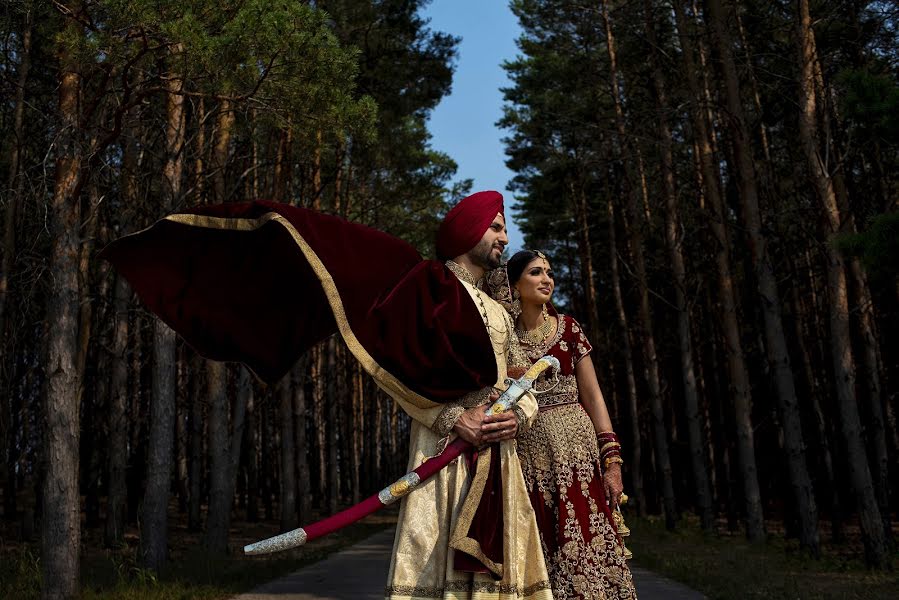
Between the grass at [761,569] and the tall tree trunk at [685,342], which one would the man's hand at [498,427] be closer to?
the grass at [761,569]

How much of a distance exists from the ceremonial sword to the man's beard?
52 cm

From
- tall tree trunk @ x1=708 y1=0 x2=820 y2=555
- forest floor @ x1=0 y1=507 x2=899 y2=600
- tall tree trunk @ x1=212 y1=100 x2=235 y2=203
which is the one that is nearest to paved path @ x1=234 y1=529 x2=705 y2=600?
forest floor @ x1=0 y1=507 x2=899 y2=600

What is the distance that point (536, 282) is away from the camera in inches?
190

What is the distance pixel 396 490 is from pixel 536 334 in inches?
64.4

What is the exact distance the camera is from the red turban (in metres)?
4.01

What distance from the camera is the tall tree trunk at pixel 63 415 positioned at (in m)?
8.09

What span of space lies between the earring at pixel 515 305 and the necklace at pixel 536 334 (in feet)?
0.41

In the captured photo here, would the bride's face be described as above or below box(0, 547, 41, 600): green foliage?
above

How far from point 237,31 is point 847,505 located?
24.1 m

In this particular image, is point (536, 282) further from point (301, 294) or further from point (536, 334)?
point (301, 294)

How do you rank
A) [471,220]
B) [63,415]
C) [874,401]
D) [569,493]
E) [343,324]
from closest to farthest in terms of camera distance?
[343,324], [471,220], [569,493], [63,415], [874,401]

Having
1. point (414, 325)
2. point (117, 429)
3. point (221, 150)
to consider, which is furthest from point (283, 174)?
point (414, 325)

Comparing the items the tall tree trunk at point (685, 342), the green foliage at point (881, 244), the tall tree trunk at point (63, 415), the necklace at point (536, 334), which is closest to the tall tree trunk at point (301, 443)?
the tall tree trunk at point (685, 342)

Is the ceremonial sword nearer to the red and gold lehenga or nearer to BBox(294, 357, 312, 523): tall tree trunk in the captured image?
the red and gold lehenga
